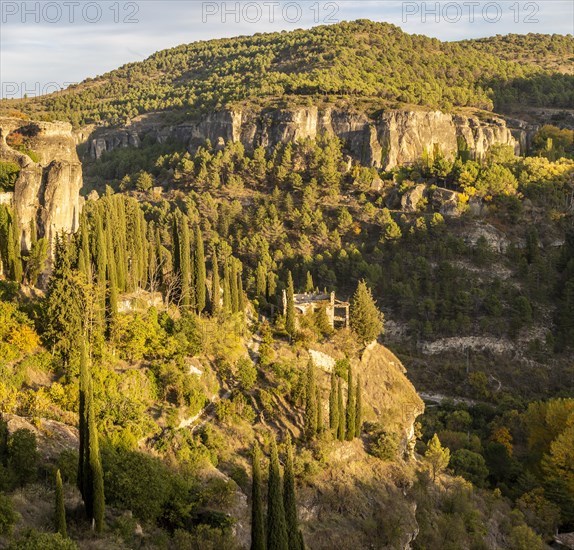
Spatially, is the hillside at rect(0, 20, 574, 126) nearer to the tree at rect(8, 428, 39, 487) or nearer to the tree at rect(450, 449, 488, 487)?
the tree at rect(450, 449, 488, 487)

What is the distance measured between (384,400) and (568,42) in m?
166

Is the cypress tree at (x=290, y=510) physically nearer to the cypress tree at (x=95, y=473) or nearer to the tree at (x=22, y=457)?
the cypress tree at (x=95, y=473)

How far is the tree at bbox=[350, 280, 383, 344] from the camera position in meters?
55.3

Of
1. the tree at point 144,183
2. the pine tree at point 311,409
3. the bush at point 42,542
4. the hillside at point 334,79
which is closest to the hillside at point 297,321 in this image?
the bush at point 42,542

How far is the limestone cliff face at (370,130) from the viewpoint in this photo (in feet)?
351

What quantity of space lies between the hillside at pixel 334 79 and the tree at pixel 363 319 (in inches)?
2424

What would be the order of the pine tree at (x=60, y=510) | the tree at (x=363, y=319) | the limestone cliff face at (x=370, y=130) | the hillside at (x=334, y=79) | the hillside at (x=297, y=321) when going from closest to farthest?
the pine tree at (x=60, y=510) < the hillside at (x=297, y=321) < the tree at (x=363, y=319) < the limestone cliff face at (x=370, y=130) < the hillside at (x=334, y=79)

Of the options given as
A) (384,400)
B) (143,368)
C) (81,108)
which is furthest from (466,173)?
(81,108)

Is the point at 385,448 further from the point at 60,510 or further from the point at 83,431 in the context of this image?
the point at 60,510

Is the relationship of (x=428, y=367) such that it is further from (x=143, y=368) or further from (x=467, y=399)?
(x=143, y=368)

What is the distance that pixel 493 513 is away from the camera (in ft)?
158

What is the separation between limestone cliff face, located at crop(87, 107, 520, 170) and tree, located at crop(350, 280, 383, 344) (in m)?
52.9

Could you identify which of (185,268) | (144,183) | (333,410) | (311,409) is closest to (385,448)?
(333,410)

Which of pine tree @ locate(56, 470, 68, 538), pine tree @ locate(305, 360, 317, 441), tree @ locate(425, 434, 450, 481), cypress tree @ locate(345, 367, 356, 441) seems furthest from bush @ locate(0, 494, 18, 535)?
tree @ locate(425, 434, 450, 481)
